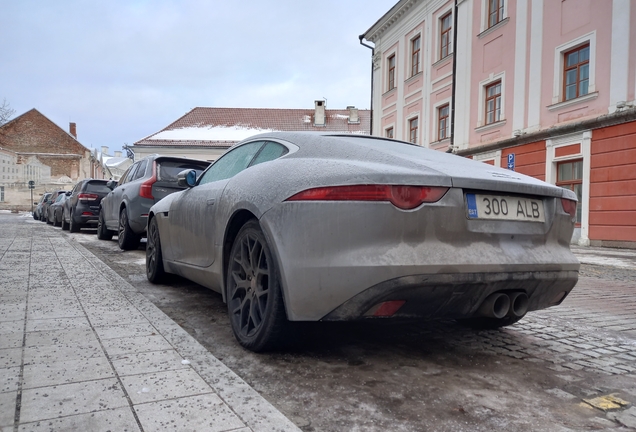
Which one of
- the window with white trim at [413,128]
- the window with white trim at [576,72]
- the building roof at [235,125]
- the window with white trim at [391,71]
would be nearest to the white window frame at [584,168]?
the window with white trim at [576,72]

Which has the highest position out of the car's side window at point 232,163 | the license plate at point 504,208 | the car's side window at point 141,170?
the car's side window at point 141,170

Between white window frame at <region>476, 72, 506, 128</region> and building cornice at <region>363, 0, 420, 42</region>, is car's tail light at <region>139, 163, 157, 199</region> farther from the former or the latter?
building cornice at <region>363, 0, 420, 42</region>

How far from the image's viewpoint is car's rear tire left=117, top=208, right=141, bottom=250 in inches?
344

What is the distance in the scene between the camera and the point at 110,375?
8.18 ft

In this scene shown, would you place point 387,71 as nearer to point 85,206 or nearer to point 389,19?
point 389,19

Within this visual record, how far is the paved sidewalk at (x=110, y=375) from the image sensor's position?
6.61ft

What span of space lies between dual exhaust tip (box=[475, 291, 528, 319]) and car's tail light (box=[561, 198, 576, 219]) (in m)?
0.66

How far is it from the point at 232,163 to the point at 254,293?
4.61ft

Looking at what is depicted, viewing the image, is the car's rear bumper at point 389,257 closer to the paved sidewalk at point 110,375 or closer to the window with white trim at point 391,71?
the paved sidewalk at point 110,375

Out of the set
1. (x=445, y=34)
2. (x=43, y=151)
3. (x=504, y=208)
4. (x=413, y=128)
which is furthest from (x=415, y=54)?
(x=43, y=151)

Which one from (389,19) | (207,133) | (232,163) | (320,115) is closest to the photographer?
(232,163)

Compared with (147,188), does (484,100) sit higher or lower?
higher

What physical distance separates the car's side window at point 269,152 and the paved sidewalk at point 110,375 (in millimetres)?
1250

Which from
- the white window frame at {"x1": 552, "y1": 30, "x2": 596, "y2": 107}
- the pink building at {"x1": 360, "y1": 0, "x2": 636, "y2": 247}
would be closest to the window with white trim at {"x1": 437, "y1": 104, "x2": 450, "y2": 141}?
the pink building at {"x1": 360, "y1": 0, "x2": 636, "y2": 247}
